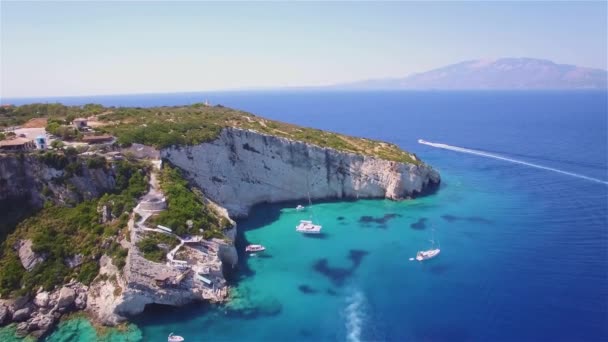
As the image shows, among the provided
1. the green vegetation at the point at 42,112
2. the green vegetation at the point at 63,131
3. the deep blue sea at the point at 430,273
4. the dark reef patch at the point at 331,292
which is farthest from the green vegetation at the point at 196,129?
the dark reef patch at the point at 331,292

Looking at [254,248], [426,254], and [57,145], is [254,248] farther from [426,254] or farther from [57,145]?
[57,145]

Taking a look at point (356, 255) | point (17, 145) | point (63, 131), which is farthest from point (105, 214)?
point (356, 255)

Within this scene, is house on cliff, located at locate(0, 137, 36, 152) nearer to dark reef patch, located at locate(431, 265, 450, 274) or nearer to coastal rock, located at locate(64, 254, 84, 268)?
coastal rock, located at locate(64, 254, 84, 268)

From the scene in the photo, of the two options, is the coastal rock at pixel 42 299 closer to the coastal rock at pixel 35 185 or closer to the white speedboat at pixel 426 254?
the coastal rock at pixel 35 185

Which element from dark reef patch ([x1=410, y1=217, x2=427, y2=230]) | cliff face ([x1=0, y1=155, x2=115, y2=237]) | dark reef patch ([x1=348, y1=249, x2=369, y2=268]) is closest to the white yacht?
dark reef patch ([x1=348, y1=249, x2=369, y2=268])

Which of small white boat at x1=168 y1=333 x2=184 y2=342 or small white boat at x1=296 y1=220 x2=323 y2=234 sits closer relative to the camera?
small white boat at x1=168 y1=333 x2=184 y2=342

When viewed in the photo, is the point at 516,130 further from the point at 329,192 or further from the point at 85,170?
the point at 85,170
